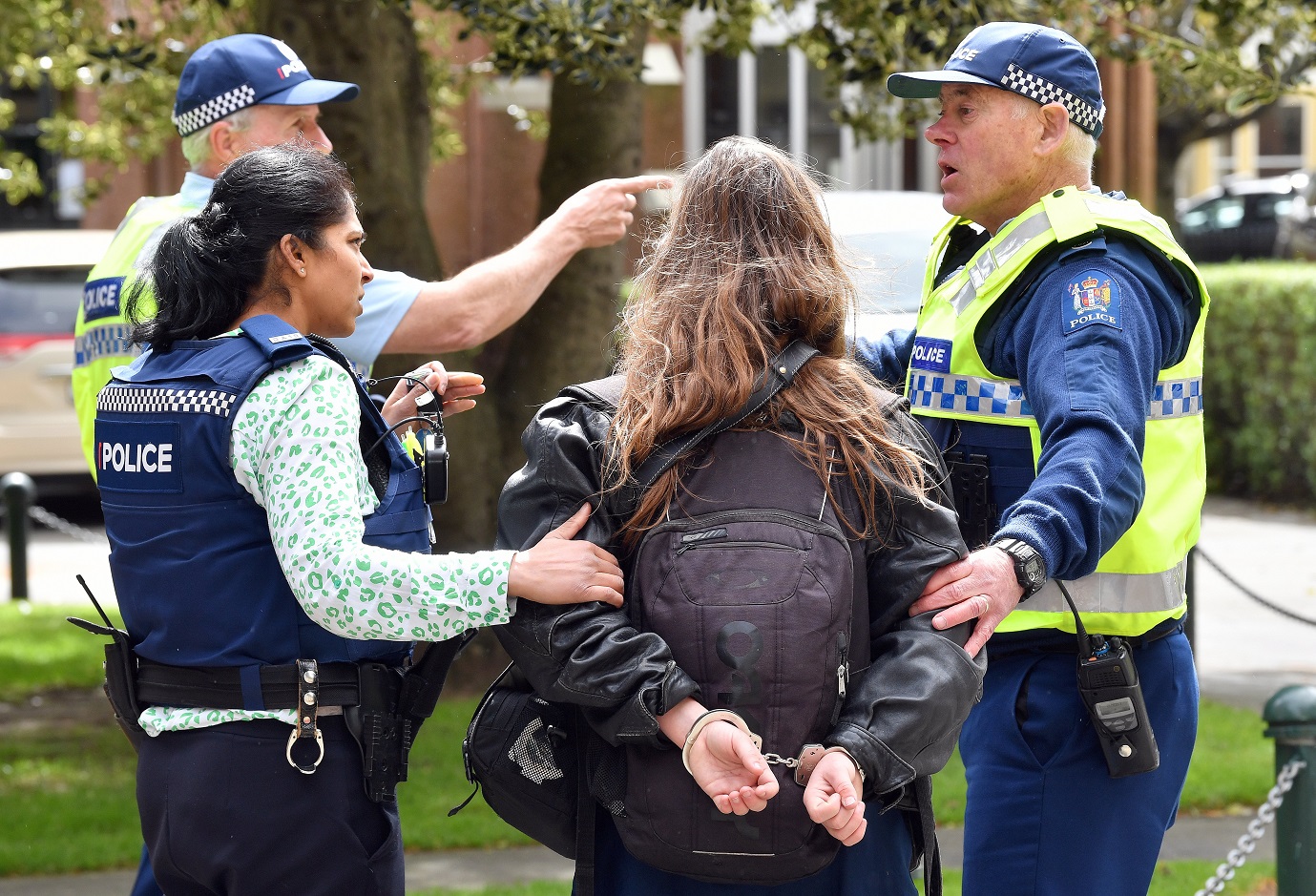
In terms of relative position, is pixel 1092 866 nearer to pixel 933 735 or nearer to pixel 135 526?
pixel 933 735

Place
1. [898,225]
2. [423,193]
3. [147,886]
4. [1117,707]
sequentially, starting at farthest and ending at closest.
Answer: [898,225] < [423,193] < [147,886] < [1117,707]

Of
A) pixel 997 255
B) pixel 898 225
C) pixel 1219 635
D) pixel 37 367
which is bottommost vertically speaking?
pixel 1219 635

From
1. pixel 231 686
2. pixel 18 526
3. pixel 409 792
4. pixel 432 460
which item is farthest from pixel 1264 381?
pixel 231 686

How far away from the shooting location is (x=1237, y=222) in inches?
919

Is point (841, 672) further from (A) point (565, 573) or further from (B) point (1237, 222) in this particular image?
(B) point (1237, 222)

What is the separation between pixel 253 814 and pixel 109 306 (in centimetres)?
157

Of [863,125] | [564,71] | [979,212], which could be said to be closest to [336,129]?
[564,71]

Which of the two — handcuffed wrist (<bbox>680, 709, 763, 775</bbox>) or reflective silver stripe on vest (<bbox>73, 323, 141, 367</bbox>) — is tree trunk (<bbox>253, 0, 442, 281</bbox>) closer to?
reflective silver stripe on vest (<bbox>73, 323, 141, 367</bbox>)

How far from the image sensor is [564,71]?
19.4 ft

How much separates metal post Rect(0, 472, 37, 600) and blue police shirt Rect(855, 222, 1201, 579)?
716 cm

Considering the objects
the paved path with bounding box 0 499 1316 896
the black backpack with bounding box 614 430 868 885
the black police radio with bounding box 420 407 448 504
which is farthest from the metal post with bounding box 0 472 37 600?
the black backpack with bounding box 614 430 868 885

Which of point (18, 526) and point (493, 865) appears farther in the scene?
point (18, 526)

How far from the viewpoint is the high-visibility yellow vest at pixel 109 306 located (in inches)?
137

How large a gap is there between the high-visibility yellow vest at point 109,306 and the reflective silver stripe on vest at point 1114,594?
6.85 ft
